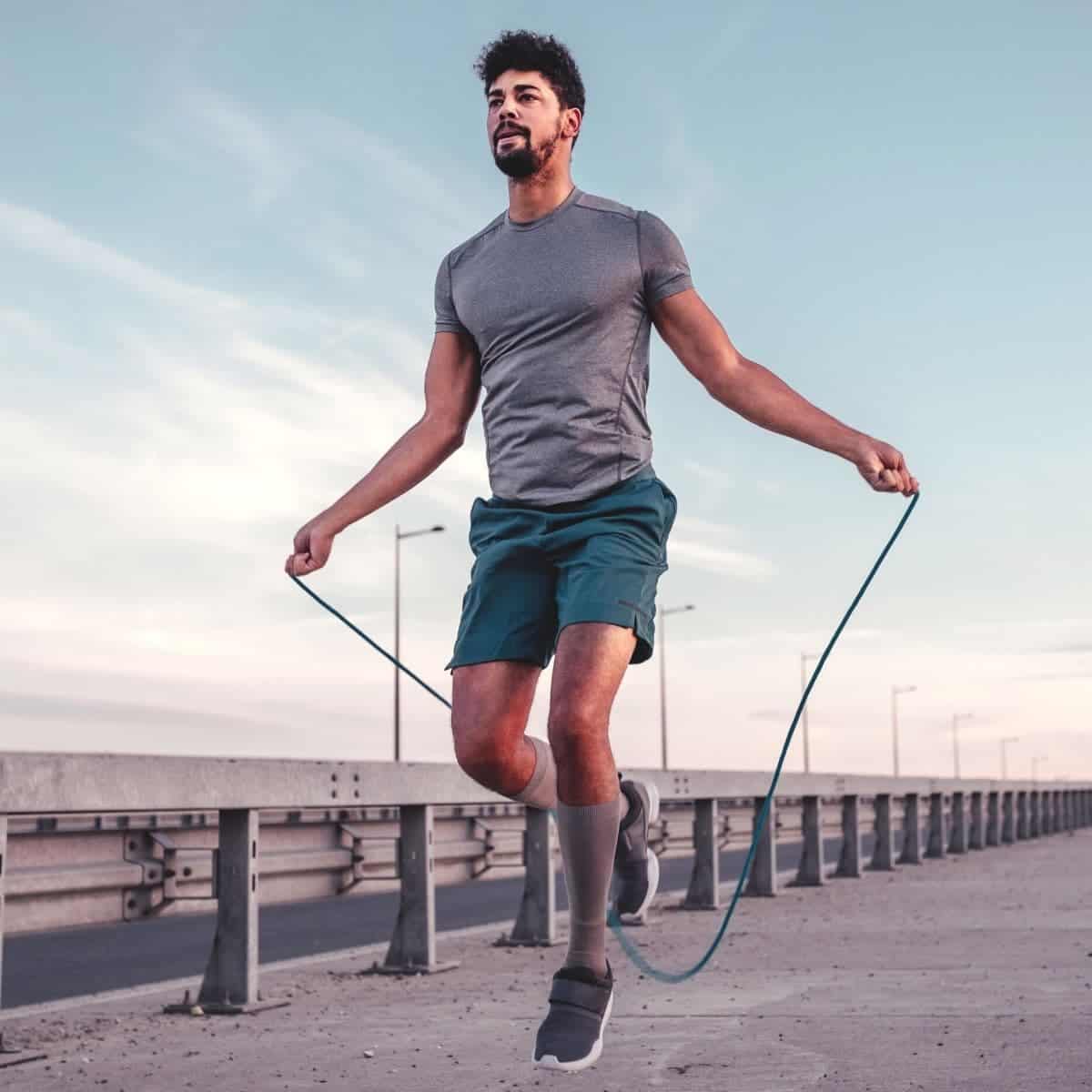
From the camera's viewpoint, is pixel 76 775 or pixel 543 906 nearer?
pixel 76 775

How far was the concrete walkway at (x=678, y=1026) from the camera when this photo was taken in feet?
19.5

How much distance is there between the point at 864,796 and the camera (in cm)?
2138

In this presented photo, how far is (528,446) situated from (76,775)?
289 centimetres

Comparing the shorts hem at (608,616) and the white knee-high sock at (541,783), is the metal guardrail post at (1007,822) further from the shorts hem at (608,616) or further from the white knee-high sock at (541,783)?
the shorts hem at (608,616)

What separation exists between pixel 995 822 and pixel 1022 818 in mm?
5191

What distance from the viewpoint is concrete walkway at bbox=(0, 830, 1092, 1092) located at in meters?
5.95

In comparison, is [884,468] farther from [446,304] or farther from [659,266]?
[446,304]

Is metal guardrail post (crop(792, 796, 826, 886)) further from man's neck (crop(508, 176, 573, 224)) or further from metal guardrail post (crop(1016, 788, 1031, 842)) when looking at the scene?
metal guardrail post (crop(1016, 788, 1031, 842))

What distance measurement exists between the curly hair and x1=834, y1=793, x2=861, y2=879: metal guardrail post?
1550 centimetres

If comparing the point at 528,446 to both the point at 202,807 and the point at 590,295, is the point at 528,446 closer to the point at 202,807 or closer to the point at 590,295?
the point at 590,295

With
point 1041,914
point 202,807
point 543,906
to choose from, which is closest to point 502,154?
point 202,807

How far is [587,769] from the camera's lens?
4.63m

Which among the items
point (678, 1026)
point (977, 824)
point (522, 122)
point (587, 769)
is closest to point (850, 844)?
point (977, 824)

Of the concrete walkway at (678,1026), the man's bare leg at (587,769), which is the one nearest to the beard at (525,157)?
the man's bare leg at (587,769)
